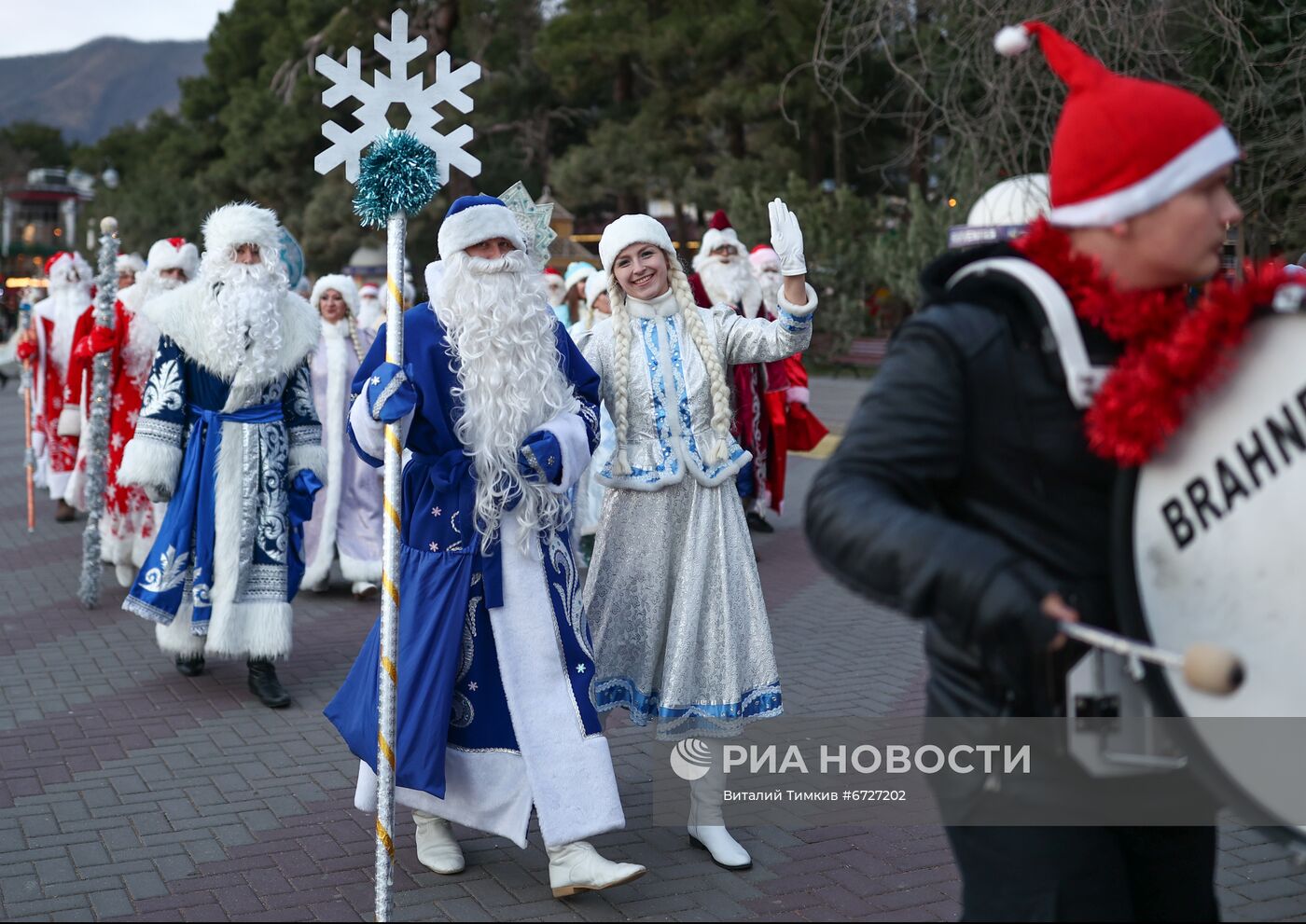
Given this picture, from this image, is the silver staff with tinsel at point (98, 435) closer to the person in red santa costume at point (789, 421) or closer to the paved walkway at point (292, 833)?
the paved walkway at point (292, 833)

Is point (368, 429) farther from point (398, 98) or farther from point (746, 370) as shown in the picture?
point (746, 370)

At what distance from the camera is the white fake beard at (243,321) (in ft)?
21.7

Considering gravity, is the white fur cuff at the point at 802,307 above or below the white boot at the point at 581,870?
above

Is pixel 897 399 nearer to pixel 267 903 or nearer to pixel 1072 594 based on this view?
pixel 1072 594

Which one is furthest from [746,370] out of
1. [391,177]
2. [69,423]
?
[391,177]

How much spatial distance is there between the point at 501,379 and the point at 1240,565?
9.19 ft

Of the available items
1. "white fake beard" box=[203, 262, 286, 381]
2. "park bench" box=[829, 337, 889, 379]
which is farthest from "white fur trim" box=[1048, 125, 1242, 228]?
"park bench" box=[829, 337, 889, 379]

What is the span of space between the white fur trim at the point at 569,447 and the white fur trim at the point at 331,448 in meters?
5.24

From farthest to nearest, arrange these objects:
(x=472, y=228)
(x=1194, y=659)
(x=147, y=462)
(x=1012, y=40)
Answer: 1. (x=147, y=462)
2. (x=472, y=228)
3. (x=1012, y=40)
4. (x=1194, y=659)

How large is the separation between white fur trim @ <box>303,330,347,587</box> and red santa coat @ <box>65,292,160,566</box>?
1.06 m

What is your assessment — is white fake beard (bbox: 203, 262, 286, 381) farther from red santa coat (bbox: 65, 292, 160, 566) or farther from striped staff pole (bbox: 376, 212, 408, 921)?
red santa coat (bbox: 65, 292, 160, 566)

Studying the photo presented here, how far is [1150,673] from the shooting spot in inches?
80.7

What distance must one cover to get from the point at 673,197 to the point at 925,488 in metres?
28.3

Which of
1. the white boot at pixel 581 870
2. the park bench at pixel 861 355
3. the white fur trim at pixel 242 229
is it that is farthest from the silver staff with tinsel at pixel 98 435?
the park bench at pixel 861 355
